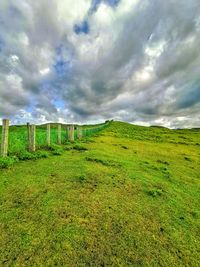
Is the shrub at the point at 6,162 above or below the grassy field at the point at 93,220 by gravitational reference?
above

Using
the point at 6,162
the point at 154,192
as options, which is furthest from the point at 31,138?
the point at 154,192

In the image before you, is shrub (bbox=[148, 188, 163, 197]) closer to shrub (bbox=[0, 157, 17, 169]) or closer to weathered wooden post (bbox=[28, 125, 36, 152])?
shrub (bbox=[0, 157, 17, 169])

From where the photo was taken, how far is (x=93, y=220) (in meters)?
5.01

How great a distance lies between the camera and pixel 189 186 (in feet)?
30.1

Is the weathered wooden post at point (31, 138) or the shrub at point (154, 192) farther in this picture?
the weathered wooden post at point (31, 138)

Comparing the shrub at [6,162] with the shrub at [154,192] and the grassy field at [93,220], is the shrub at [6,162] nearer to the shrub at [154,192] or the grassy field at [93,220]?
the grassy field at [93,220]

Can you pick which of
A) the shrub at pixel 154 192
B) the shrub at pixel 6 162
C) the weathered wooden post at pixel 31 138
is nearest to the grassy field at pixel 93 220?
the shrub at pixel 154 192

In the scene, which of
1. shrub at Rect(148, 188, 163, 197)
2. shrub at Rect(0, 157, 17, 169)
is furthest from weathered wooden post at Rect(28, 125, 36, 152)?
shrub at Rect(148, 188, 163, 197)

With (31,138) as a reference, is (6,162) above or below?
below

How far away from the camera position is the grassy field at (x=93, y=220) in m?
3.87

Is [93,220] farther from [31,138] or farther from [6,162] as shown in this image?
[31,138]

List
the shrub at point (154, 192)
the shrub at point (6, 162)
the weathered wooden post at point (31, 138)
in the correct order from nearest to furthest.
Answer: the shrub at point (154, 192) < the shrub at point (6, 162) < the weathered wooden post at point (31, 138)

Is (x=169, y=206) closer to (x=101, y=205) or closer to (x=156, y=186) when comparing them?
(x=156, y=186)

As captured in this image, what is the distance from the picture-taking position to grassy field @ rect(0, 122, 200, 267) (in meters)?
3.87
